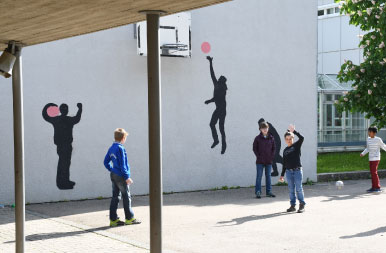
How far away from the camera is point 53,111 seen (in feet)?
42.8

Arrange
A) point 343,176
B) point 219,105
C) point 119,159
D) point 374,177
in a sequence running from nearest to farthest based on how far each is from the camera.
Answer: point 119,159
point 374,177
point 219,105
point 343,176

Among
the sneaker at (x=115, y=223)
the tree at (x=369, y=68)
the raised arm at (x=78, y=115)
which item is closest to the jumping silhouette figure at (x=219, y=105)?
the raised arm at (x=78, y=115)

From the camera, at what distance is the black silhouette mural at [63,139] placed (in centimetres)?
1309

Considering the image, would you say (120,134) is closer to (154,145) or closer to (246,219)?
(246,219)

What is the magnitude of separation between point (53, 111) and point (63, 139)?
662 mm

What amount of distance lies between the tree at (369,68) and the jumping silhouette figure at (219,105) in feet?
17.3

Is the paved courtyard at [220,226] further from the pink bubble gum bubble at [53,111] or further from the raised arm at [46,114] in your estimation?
the pink bubble gum bubble at [53,111]

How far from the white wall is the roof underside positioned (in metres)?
7.24

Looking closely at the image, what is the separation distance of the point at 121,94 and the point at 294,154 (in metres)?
4.64

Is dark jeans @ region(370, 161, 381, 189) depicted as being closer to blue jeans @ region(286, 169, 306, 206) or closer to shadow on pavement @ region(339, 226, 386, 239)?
blue jeans @ region(286, 169, 306, 206)

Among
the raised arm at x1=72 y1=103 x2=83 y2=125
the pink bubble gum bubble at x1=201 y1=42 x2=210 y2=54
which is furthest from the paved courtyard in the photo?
the pink bubble gum bubble at x1=201 y1=42 x2=210 y2=54

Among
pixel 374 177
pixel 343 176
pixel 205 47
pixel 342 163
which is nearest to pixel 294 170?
pixel 374 177

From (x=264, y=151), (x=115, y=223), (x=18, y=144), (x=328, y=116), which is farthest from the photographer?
(x=328, y=116)

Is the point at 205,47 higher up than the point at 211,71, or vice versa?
the point at 205,47
